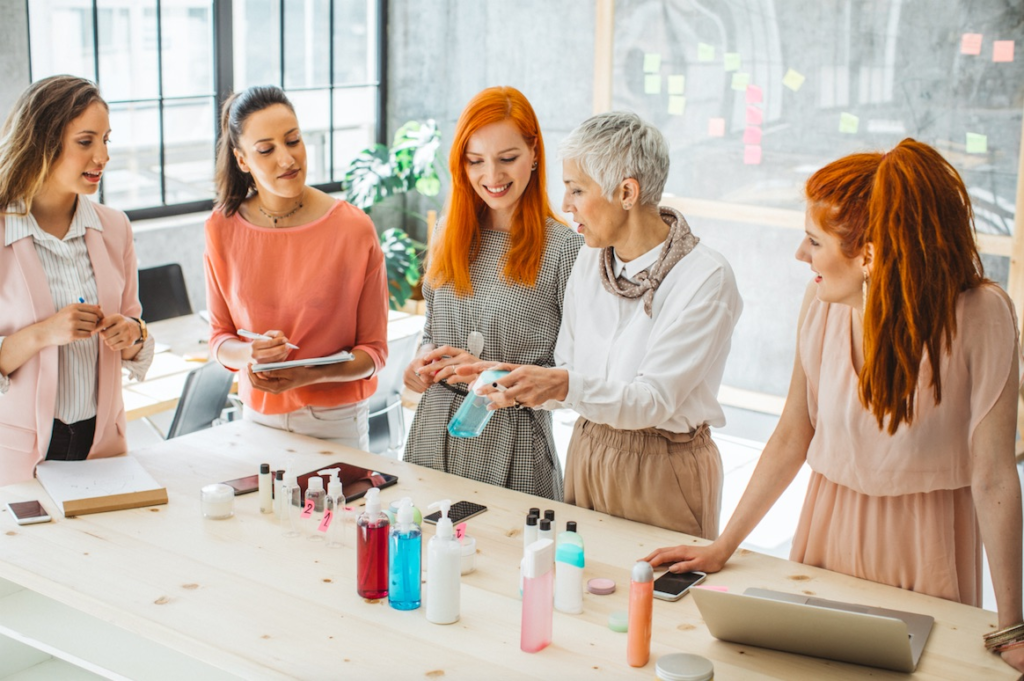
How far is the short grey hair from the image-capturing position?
2.32m

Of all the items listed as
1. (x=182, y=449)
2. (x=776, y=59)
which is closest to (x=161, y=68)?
(x=776, y=59)

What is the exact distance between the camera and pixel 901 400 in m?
1.95

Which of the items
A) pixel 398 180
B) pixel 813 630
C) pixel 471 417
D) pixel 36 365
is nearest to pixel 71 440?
pixel 36 365

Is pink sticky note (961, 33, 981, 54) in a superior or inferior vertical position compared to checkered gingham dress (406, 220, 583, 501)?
superior

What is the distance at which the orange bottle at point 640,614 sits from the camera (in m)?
1.75

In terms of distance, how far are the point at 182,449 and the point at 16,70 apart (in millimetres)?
3159

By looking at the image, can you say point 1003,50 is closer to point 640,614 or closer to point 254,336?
point 254,336

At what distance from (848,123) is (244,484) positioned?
414cm

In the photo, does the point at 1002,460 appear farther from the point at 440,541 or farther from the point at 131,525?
the point at 131,525

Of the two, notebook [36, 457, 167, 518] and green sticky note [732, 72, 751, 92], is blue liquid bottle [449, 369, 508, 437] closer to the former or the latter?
notebook [36, 457, 167, 518]

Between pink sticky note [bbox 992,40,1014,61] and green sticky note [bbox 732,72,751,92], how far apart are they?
49.1 inches

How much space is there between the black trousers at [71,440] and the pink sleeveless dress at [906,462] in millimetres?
1790

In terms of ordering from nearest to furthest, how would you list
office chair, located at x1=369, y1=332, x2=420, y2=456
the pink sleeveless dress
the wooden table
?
1. the wooden table
2. the pink sleeveless dress
3. office chair, located at x1=369, y1=332, x2=420, y2=456

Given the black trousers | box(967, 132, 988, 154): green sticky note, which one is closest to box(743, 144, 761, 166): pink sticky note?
box(967, 132, 988, 154): green sticky note
